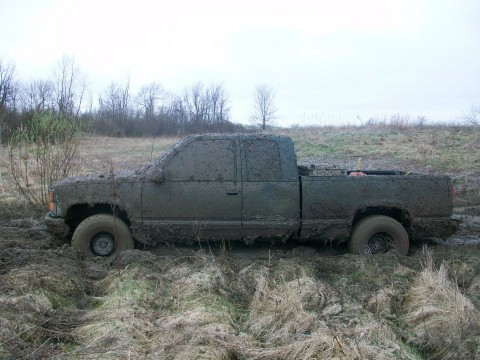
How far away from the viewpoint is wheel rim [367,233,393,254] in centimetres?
684

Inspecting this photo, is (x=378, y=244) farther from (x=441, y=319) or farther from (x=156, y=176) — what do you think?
(x=156, y=176)

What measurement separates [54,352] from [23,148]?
9092 mm

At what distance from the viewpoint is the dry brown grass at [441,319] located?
382cm

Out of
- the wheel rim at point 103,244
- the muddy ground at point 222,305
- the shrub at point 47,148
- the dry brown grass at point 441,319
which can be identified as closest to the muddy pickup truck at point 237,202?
the wheel rim at point 103,244

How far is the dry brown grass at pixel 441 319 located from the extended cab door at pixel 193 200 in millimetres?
2752

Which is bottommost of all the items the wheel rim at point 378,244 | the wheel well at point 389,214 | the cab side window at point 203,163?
the wheel rim at point 378,244

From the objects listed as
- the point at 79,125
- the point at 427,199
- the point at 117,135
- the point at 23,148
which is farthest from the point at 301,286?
the point at 117,135

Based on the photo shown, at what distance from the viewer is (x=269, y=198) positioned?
21.7 feet

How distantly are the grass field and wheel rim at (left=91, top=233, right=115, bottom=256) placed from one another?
28 centimetres

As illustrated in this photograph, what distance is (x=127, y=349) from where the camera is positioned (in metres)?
3.72

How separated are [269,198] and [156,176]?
5.47ft

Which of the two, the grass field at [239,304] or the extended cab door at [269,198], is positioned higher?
the extended cab door at [269,198]

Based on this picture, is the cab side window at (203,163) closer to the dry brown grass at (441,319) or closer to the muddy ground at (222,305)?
the muddy ground at (222,305)

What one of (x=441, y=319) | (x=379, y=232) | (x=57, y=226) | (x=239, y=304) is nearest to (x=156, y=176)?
(x=57, y=226)
